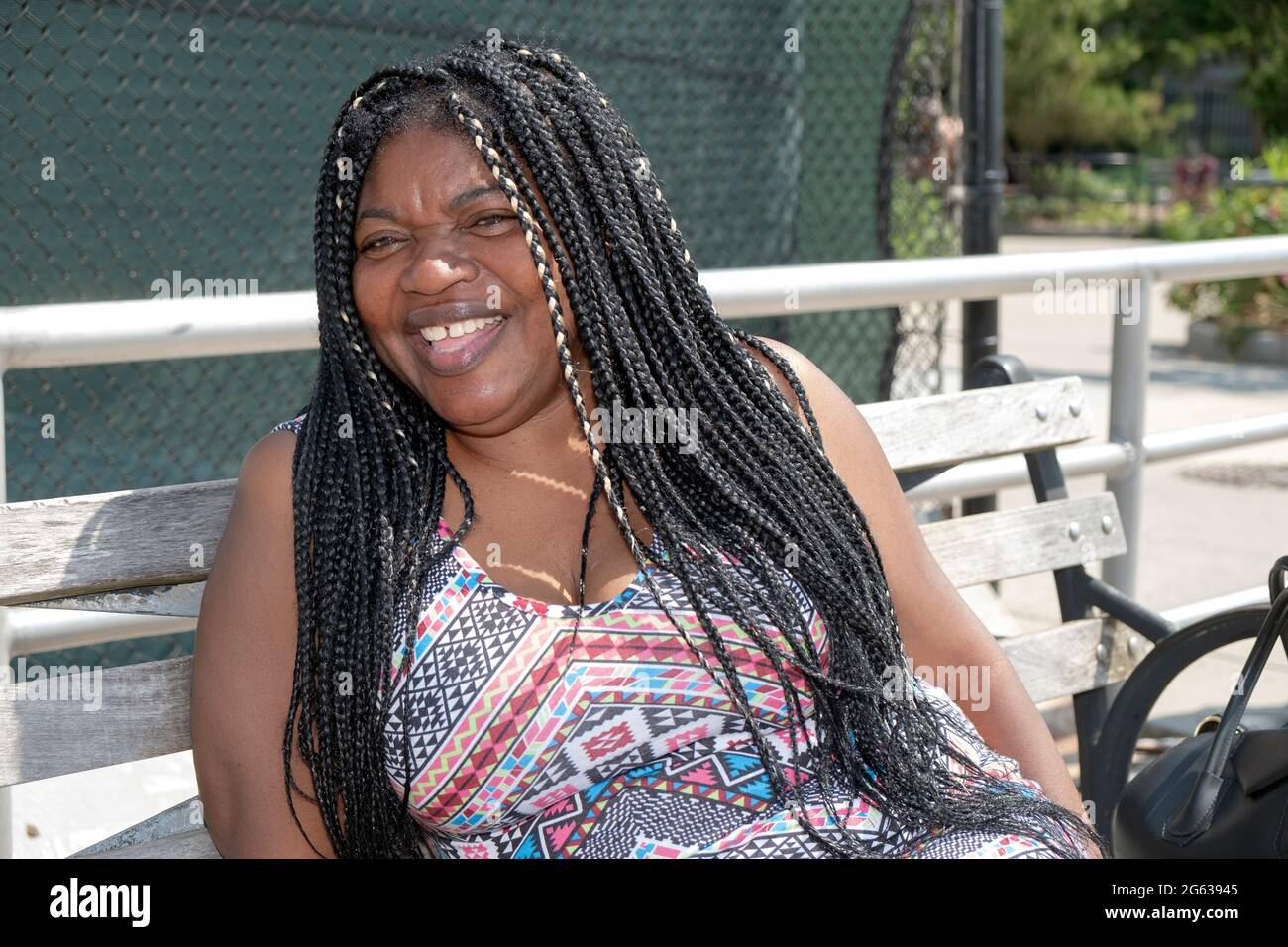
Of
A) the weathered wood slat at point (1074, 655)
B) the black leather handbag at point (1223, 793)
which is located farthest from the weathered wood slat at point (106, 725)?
the weathered wood slat at point (1074, 655)

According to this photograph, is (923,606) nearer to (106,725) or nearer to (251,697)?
(251,697)

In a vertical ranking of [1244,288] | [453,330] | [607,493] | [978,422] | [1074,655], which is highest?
[1244,288]

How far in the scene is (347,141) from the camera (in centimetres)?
222

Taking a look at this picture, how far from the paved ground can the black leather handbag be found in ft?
6.09

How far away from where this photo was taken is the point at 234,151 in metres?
5.29

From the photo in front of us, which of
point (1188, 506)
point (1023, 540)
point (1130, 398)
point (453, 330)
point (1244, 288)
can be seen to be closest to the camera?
point (453, 330)

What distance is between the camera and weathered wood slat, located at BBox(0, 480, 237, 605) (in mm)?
2137

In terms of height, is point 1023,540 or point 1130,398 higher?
point 1130,398

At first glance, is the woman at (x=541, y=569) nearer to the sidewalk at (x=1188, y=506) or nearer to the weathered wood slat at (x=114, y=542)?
the weathered wood slat at (x=114, y=542)

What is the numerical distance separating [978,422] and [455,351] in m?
1.27

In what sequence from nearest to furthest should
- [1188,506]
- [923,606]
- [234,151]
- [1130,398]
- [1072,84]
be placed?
[923,606], [1130,398], [234,151], [1188,506], [1072,84]

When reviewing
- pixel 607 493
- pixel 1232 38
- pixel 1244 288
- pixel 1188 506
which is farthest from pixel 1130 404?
pixel 1232 38

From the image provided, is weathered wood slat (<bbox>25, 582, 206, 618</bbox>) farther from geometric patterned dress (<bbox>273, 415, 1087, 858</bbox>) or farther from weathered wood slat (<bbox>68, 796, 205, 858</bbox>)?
geometric patterned dress (<bbox>273, 415, 1087, 858</bbox>)
